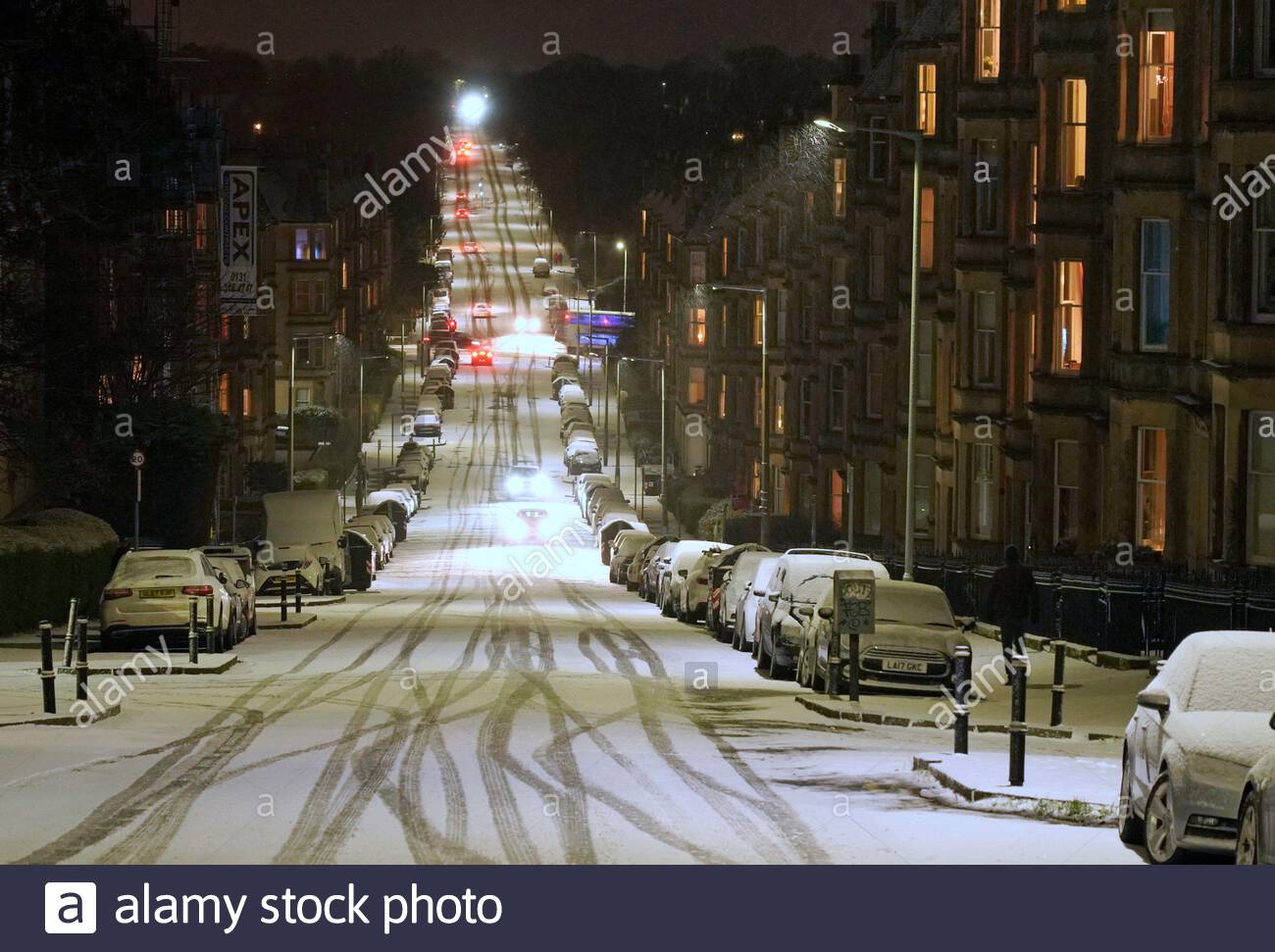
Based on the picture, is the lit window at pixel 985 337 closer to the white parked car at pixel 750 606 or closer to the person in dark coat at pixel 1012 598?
the white parked car at pixel 750 606

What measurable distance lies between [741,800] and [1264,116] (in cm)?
1898

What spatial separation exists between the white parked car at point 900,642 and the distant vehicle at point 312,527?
27.9 meters

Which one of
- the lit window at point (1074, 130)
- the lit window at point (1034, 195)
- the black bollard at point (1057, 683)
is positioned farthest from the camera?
the lit window at point (1034, 195)

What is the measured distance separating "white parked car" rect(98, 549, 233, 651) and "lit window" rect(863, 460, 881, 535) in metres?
32.2

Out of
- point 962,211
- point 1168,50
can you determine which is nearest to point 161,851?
point 1168,50

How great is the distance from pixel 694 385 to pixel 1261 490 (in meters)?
76.0

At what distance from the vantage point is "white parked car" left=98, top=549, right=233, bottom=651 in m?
31.0

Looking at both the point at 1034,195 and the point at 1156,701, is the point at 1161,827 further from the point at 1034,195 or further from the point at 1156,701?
the point at 1034,195

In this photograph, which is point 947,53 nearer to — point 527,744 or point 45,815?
point 527,744

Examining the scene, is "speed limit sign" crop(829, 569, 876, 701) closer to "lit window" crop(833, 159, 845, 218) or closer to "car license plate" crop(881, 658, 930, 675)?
"car license plate" crop(881, 658, 930, 675)

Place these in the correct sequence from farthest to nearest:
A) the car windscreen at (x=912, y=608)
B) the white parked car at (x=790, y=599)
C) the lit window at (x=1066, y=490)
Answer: the lit window at (x=1066, y=490)
the white parked car at (x=790, y=599)
the car windscreen at (x=912, y=608)

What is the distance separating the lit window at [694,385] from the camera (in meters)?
107

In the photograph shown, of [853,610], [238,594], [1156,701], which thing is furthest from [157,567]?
[1156,701]

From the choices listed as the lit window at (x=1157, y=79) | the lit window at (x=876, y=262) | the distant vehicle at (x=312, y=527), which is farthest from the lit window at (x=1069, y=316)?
the lit window at (x=876, y=262)
